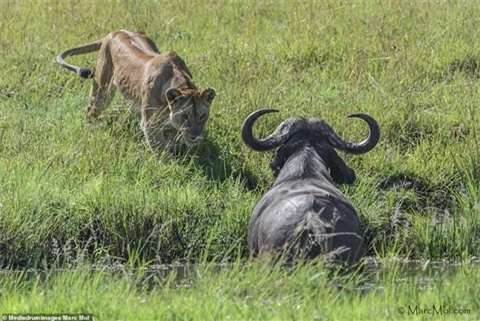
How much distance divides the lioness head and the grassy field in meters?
0.22

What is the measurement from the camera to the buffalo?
24.7ft

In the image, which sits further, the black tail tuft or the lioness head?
the black tail tuft

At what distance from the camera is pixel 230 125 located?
1145cm

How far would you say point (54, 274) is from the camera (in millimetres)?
7992

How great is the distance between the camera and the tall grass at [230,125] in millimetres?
9430

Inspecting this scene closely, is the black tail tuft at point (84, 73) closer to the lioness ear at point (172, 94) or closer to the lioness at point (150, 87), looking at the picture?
the lioness at point (150, 87)

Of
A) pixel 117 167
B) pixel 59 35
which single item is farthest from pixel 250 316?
pixel 59 35

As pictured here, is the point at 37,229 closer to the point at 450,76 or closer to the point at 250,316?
the point at 250,316

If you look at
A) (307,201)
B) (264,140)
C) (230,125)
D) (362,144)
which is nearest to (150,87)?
(230,125)

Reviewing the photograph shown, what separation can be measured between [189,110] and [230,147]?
1.56 feet

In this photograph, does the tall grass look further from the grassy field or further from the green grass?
the green grass

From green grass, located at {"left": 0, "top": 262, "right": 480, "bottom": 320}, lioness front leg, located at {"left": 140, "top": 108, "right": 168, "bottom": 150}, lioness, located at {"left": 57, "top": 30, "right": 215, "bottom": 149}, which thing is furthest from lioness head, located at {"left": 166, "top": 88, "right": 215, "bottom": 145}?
green grass, located at {"left": 0, "top": 262, "right": 480, "bottom": 320}

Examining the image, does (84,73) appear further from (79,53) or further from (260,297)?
(260,297)

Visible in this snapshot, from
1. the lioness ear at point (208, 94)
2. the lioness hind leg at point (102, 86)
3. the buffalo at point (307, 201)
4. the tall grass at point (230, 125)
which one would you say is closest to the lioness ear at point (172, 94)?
the lioness ear at point (208, 94)
